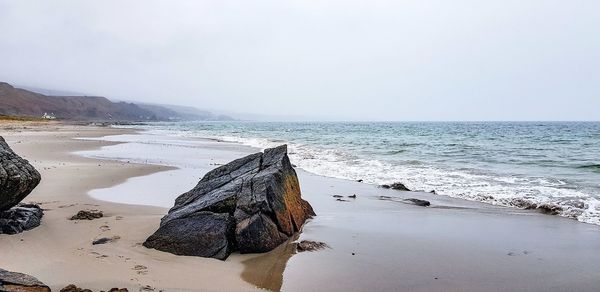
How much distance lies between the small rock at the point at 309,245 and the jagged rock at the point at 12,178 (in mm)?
4645

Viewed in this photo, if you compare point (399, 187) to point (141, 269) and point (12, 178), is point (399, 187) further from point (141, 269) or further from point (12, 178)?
point (12, 178)

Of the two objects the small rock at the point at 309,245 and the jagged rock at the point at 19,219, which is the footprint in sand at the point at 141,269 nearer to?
the small rock at the point at 309,245

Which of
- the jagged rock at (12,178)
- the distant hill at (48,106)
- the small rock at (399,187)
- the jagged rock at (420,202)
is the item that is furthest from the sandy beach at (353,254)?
the distant hill at (48,106)

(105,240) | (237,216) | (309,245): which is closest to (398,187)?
(309,245)

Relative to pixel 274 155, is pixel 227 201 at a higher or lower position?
lower

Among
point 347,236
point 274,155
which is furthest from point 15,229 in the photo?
point 347,236

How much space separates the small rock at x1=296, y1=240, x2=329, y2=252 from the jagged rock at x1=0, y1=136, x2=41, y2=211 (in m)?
4.65

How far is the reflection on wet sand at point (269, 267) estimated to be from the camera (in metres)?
5.80

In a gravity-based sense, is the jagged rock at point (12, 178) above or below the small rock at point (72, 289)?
above

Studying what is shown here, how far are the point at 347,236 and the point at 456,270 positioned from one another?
236 centimetres

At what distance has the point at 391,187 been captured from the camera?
14227 mm

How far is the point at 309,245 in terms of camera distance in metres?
7.43

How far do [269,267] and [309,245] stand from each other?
3.86ft

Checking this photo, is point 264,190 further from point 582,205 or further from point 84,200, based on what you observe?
point 582,205
